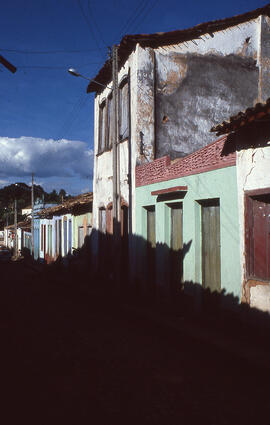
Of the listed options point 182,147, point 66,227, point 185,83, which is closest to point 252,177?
point 182,147

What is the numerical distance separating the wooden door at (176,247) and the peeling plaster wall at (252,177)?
8.60 feet

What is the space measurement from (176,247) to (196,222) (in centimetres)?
139

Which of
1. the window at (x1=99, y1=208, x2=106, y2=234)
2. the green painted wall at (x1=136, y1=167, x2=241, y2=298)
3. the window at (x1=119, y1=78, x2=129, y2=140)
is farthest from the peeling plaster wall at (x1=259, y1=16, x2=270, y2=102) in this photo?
the window at (x1=99, y1=208, x2=106, y2=234)

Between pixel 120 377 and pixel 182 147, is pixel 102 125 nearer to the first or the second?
pixel 182 147

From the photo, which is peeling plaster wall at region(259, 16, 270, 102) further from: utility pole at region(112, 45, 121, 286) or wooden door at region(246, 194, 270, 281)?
wooden door at region(246, 194, 270, 281)

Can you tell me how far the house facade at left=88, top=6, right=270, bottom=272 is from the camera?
1130 cm

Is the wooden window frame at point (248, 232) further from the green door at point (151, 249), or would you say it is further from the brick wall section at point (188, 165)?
the green door at point (151, 249)

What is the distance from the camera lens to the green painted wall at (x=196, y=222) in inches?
280

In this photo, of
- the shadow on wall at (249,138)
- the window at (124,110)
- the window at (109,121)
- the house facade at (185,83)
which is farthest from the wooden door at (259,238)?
the window at (109,121)

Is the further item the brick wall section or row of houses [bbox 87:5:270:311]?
row of houses [bbox 87:5:270:311]

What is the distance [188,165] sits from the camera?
8797 millimetres

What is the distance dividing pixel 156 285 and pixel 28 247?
1301 inches

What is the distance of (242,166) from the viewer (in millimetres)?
6855

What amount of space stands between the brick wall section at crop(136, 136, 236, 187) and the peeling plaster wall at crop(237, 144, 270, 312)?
0.33m
